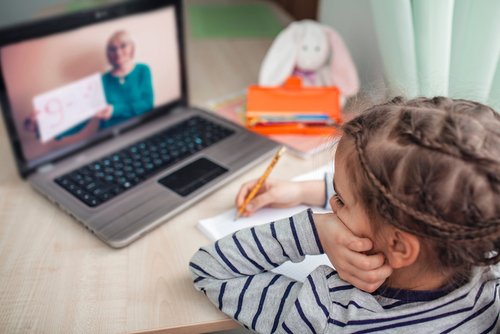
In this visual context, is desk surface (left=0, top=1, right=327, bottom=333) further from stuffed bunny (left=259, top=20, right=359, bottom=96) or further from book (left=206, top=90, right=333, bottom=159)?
stuffed bunny (left=259, top=20, right=359, bottom=96)

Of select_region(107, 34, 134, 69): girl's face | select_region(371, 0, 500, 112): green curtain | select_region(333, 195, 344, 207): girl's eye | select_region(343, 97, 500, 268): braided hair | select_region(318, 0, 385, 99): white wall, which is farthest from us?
select_region(318, 0, 385, 99): white wall

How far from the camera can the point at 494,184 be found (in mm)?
465

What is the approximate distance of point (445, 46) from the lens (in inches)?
30.6

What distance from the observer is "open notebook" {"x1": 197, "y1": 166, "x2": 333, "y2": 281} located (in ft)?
2.22

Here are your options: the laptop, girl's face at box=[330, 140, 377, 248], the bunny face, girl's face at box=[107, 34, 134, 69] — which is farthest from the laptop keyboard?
girl's face at box=[330, 140, 377, 248]

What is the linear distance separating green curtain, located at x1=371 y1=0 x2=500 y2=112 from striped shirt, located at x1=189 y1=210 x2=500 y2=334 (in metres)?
0.29

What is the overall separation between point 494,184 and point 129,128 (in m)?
0.67

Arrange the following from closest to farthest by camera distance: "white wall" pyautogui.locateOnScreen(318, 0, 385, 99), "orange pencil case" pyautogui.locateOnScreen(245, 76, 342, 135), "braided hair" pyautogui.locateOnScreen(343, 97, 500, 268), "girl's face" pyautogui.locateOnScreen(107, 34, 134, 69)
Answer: "braided hair" pyautogui.locateOnScreen(343, 97, 500, 268) < "girl's face" pyautogui.locateOnScreen(107, 34, 134, 69) < "orange pencil case" pyautogui.locateOnScreen(245, 76, 342, 135) < "white wall" pyautogui.locateOnScreen(318, 0, 385, 99)

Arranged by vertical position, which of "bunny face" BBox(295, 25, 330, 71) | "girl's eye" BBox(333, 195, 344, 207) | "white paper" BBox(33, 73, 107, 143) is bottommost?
"girl's eye" BBox(333, 195, 344, 207)

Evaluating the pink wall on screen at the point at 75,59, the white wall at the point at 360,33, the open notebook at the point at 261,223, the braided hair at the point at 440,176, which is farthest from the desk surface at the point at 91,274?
the white wall at the point at 360,33

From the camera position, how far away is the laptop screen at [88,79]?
78cm

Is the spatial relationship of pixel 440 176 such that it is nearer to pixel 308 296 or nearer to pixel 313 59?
pixel 308 296

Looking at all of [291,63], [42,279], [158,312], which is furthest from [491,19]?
[42,279]

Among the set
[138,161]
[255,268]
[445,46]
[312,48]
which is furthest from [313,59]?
[255,268]
